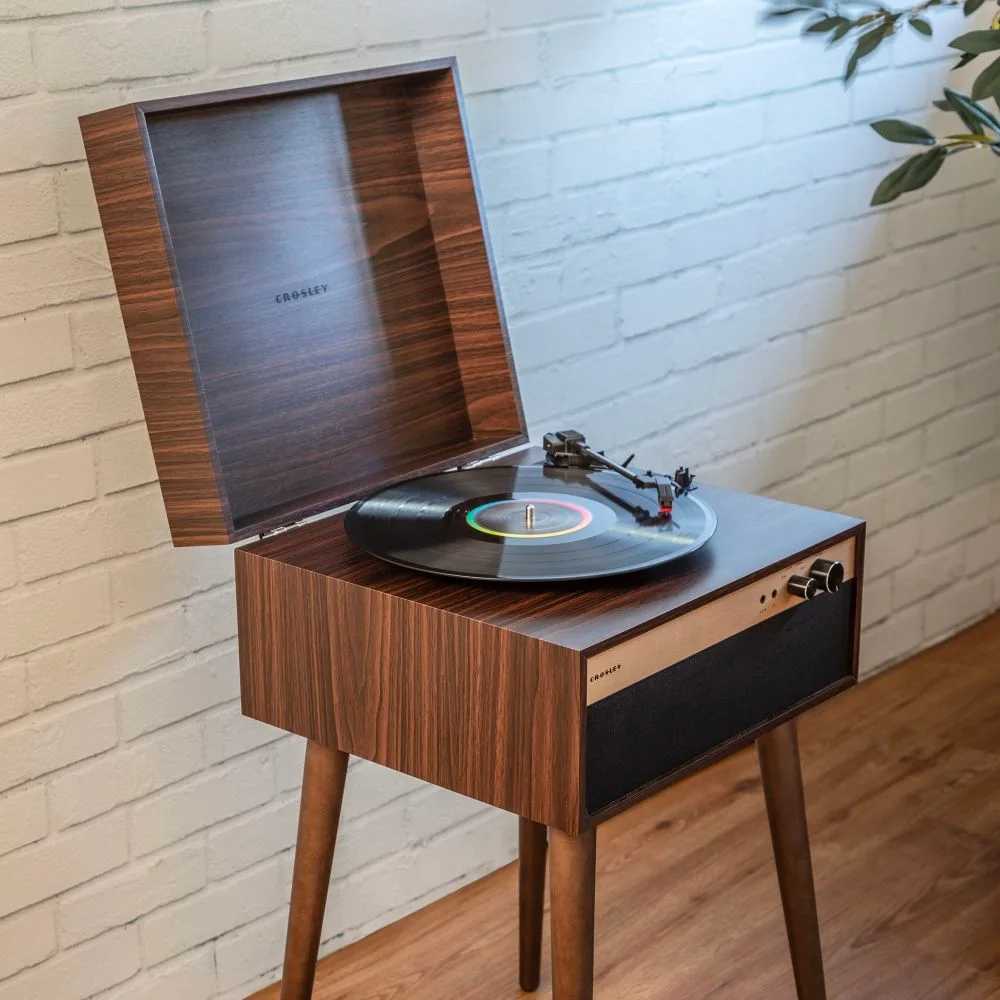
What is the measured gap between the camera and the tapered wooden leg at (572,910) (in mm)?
1282

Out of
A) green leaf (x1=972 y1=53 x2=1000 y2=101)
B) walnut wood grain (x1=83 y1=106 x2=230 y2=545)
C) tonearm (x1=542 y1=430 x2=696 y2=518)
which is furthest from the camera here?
green leaf (x1=972 y1=53 x2=1000 y2=101)

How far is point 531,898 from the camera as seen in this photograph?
1.81m

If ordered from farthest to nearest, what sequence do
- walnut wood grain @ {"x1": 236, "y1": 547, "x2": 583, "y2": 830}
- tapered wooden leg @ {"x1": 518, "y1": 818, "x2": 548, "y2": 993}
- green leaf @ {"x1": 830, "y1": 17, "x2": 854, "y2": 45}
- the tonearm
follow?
green leaf @ {"x1": 830, "y1": 17, "x2": 854, "y2": 45} < tapered wooden leg @ {"x1": 518, "y1": 818, "x2": 548, "y2": 993} < the tonearm < walnut wood grain @ {"x1": 236, "y1": 547, "x2": 583, "y2": 830}

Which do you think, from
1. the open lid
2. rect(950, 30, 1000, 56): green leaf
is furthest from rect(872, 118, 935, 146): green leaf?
the open lid

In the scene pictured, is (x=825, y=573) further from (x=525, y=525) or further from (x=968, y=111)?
(x=968, y=111)

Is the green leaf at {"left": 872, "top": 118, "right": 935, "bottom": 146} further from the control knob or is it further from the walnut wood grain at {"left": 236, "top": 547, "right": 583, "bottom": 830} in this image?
the walnut wood grain at {"left": 236, "top": 547, "right": 583, "bottom": 830}

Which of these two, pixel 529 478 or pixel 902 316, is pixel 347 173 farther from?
pixel 902 316

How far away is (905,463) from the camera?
2.61 m

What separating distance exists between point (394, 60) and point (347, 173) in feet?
0.76

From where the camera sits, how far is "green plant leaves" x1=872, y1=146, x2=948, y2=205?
74.2 inches

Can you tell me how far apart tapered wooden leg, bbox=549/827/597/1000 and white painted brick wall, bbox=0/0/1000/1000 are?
1.89 ft

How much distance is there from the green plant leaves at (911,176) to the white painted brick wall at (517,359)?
290 mm

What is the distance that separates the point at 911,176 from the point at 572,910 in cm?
103

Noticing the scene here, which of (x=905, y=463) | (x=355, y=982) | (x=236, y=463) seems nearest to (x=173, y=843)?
(x=355, y=982)
